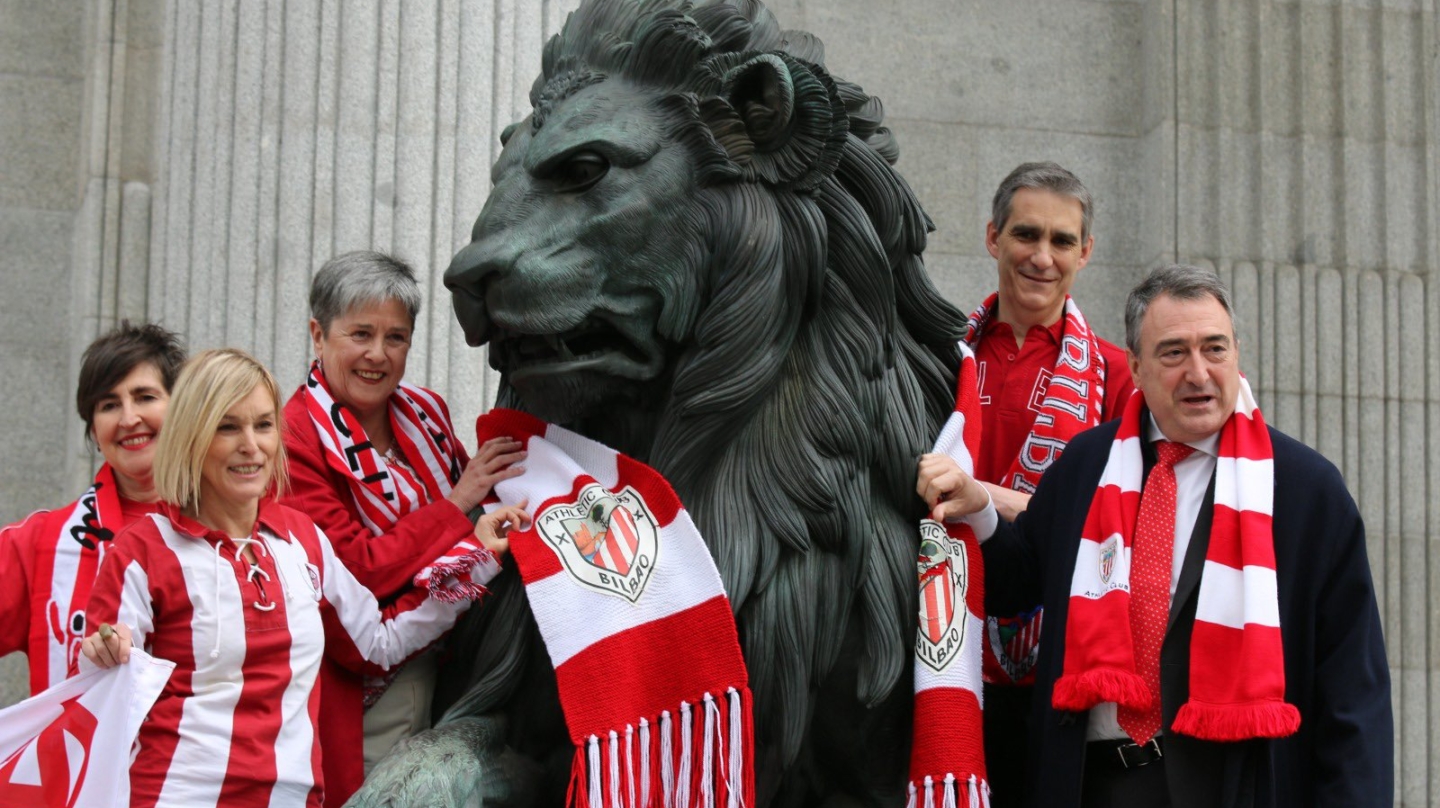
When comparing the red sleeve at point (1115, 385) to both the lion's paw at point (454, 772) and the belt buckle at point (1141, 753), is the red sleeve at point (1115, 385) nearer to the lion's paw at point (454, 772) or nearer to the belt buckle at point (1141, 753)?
the belt buckle at point (1141, 753)

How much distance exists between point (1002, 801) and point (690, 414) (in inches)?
45.4

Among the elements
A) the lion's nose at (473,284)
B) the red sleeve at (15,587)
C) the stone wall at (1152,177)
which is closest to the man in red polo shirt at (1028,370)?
the lion's nose at (473,284)

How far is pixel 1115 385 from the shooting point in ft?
14.9

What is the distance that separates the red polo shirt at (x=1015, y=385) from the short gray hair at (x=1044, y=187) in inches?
10.7

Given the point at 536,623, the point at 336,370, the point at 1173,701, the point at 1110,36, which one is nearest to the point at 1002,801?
the point at 1173,701

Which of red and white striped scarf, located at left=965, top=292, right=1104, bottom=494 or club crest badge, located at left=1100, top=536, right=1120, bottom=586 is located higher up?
red and white striped scarf, located at left=965, top=292, right=1104, bottom=494

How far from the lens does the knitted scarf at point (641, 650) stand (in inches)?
130

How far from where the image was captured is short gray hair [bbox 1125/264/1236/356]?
375cm

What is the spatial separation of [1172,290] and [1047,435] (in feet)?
2.10

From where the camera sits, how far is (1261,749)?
343 cm

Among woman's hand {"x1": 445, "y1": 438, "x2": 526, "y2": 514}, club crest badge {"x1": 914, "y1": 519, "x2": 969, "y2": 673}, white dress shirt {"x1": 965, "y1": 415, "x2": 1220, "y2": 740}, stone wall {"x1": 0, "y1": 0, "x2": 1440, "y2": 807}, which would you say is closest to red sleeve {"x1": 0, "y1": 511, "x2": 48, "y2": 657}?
woman's hand {"x1": 445, "y1": 438, "x2": 526, "y2": 514}

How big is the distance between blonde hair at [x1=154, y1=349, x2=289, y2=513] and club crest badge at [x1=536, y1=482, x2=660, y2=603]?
0.52 m

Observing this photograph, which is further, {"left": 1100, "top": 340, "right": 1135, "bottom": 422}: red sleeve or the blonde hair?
{"left": 1100, "top": 340, "right": 1135, "bottom": 422}: red sleeve

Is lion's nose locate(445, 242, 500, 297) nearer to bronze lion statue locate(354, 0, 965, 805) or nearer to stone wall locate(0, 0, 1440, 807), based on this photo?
bronze lion statue locate(354, 0, 965, 805)
